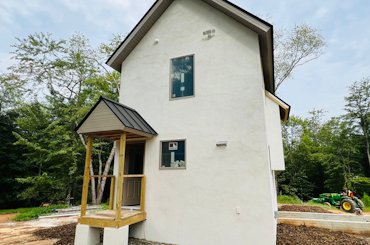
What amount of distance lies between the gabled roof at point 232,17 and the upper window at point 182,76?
71.1 inches

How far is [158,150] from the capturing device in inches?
281

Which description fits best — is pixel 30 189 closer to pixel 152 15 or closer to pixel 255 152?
pixel 152 15

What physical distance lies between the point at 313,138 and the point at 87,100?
88.4ft

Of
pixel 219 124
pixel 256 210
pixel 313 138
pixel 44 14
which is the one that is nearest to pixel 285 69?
pixel 313 138

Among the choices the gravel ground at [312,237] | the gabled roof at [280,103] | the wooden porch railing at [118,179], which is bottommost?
the gravel ground at [312,237]

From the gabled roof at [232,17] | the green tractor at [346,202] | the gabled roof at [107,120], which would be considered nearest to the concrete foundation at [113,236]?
the gabled roof at [107,120]

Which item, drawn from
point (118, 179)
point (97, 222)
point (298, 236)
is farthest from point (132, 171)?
point (298, 236)

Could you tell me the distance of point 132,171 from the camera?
27.3 feet

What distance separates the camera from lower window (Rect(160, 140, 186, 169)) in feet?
22.4

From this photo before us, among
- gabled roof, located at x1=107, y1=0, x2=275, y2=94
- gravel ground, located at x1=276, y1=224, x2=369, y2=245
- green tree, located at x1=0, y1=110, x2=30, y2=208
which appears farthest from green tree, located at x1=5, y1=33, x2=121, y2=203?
gravel ground, located at x1=276, y1=224, x2=369, y2=245

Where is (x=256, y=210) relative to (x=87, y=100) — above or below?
below

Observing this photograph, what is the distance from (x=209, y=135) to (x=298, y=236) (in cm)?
460

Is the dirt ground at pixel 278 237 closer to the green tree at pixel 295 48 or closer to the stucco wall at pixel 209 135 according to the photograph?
the stucco wall at pixel 209 135

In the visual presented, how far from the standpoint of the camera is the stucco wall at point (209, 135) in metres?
5.86
